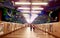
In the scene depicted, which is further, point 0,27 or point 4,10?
point 4,10

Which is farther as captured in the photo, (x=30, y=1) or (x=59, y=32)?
(x=30, y=1)

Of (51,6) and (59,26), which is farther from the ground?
(51,6)

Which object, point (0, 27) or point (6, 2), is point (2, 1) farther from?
point (0, 27)

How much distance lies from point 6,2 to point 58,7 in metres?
1.76

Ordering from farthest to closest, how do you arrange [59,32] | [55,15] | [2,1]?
1. [55,15]
2. [59,32]
3. [2,1]

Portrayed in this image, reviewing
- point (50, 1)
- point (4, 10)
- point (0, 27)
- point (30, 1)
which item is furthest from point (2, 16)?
point (50, 1)

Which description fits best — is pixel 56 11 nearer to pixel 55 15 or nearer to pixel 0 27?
pixel 55 15

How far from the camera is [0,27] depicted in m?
5.36

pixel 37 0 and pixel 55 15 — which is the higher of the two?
pixel 37 0

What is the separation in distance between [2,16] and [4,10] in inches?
9.0

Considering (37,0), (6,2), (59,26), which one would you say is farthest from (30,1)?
(59,26)

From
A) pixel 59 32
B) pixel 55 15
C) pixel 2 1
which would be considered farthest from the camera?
pixel 55 15

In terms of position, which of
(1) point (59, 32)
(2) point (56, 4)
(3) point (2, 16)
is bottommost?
(1) point (59, 32)

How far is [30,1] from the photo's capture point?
609 cm
